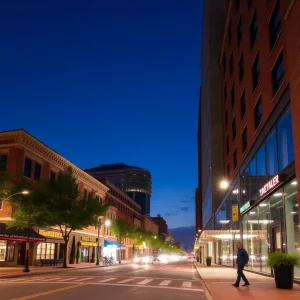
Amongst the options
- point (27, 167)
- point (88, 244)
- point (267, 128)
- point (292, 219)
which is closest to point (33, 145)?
point (27, 167)

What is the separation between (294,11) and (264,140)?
1097cm

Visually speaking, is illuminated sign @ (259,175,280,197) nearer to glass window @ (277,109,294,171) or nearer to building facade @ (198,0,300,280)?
building facade @ (198,0,300,280)

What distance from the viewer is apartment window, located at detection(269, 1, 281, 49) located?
25.5 meters

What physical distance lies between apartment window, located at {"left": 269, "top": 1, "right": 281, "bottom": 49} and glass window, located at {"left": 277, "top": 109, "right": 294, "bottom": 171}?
6.34 meters

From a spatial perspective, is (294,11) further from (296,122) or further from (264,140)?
(264,140)

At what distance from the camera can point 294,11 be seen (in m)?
17.6

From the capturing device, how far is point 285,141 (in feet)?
71.9

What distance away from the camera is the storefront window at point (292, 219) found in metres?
20.4

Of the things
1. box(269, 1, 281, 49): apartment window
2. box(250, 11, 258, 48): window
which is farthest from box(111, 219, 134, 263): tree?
box(269, 1, 281, 49): apartment window

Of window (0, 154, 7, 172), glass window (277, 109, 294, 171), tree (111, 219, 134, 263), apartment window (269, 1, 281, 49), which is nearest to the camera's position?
glass window (277, 109, 294, 171)

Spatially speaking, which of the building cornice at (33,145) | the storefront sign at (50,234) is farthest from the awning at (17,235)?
the building cornice at (33,145)

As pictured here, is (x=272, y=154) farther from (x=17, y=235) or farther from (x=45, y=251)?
(x=45, y=251)

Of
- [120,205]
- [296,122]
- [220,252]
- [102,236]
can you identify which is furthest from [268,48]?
[120,205]

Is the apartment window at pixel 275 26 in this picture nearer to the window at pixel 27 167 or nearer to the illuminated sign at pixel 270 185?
the illuminated sign at pixel 270 185
